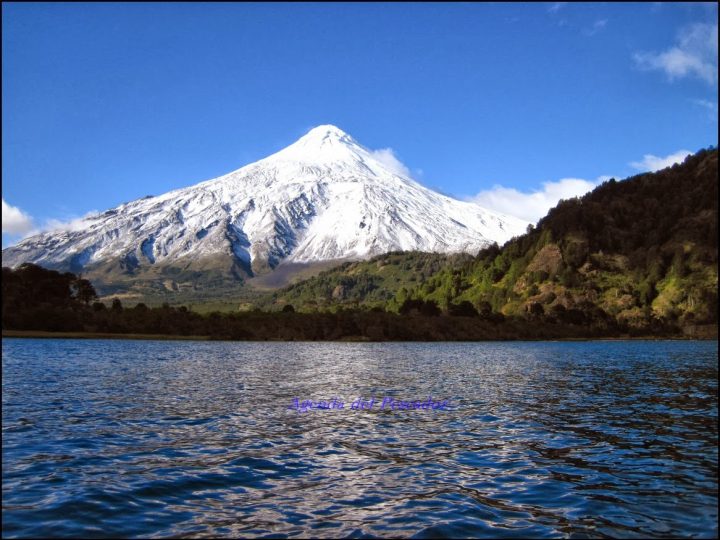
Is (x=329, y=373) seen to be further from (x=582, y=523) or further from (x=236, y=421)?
(x=582, y=523)

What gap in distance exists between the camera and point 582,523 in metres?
17.6

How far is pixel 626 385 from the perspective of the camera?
61.3m

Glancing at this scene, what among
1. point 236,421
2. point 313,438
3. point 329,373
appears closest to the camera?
point 313,438

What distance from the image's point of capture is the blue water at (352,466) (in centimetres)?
1728

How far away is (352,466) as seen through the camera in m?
24.1

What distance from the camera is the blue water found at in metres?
17.3

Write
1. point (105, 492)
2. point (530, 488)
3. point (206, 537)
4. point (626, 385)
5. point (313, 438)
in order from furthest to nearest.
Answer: point (626, 385) < point (313, 438) < point (530, 488) < point (105, 492) < point (206, 537)

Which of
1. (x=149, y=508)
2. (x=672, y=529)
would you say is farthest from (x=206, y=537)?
(x=672, y=529)

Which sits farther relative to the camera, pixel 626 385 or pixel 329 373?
pixel 329 373

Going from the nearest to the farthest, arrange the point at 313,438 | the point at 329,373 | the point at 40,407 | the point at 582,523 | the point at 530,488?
the point at 582,523 → the point at 530,488 → the point at 313,438 → the point at 40,407 → the point at 329,373

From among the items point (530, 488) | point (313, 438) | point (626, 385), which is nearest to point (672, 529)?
point (530, 488)

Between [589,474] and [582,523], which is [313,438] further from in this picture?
[582,523]

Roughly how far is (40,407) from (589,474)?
32553 mm

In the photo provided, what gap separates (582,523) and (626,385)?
1910 inches
